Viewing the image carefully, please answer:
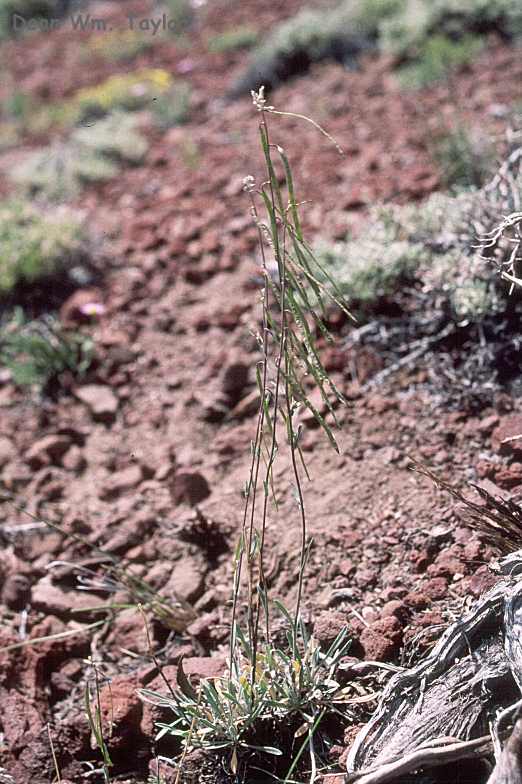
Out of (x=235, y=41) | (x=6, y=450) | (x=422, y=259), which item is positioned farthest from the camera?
(x=235, y=41)

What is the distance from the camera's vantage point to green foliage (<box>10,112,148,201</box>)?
5250mm

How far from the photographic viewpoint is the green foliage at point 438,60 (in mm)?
4832

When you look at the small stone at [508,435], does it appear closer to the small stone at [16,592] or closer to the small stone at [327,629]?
the small stone at [327,629]

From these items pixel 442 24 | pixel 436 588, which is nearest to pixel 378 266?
pixel 436 588

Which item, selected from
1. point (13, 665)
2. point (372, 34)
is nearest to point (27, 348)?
point (13, 665)

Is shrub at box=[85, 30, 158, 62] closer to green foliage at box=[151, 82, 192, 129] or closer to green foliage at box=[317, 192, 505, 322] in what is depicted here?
green foliage at box=[151, 82, 192, 129]

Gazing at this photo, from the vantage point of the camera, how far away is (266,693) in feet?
6.16

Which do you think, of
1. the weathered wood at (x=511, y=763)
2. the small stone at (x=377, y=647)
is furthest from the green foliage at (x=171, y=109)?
the weathered wood at (x=511, y=763)

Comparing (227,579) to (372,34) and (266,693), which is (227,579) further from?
(372,34)

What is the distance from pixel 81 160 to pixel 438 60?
227 centimetres

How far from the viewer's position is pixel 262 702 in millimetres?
1841

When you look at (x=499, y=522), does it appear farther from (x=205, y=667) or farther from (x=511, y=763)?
(x=205, y=667)

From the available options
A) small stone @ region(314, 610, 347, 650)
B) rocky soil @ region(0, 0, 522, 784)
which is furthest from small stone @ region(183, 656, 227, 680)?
small stone @ region(314, 610, 347, 650)

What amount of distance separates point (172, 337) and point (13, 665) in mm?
1660
